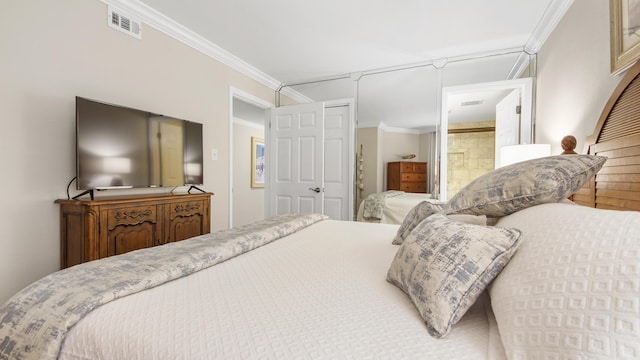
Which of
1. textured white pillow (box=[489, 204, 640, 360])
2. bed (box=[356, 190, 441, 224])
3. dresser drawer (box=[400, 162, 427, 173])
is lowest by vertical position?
Answer: bed (box=[356, 190, 441, 224])

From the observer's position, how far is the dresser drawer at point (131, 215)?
1.88 m

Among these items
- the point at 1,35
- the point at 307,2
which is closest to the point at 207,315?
the point at 1,35

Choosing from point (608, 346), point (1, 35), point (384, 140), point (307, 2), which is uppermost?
point (307, 2)

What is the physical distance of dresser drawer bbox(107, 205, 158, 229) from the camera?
1880 mm

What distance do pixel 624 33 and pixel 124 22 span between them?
10.9 ft

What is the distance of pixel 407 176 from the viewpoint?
3.45 meters

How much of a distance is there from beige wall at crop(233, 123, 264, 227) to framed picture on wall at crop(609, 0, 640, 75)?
552 cm

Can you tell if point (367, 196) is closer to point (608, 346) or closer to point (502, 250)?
point (502, 250)

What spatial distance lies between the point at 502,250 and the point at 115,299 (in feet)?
3.52

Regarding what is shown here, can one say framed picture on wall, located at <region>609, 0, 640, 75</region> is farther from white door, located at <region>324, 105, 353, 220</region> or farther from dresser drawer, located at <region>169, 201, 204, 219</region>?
dresser drawer, located at <region>169, 201, 204, 219</region>

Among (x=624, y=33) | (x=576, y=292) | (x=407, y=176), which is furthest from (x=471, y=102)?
(x=576, y=292)

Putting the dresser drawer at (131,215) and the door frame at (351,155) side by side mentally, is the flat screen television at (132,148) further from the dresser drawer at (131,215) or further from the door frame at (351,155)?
the door frame at (351,155)

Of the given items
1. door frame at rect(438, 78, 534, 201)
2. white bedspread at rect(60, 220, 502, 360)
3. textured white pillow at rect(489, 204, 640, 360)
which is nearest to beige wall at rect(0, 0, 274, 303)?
white bedspread at rect(60, 220, 502, 360)

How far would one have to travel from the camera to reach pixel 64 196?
1934 millimetres
